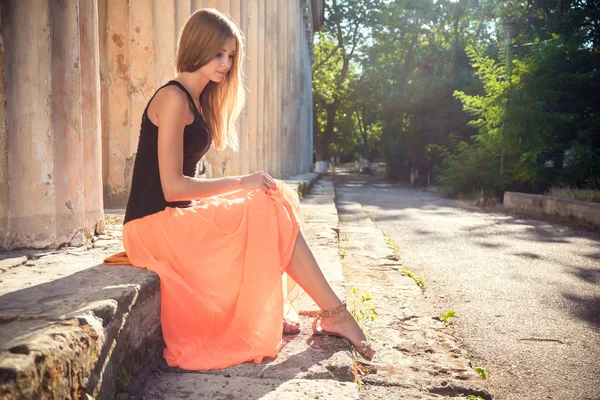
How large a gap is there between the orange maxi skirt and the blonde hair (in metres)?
0.63

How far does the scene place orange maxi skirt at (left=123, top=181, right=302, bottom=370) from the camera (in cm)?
220

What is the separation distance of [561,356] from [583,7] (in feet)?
47.8

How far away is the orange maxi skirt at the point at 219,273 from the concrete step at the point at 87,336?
0.27 feet

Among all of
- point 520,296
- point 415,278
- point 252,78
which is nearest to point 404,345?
point 520,296

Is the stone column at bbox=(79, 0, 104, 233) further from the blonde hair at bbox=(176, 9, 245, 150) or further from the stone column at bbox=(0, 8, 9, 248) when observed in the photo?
the blonde hair at bbox=(176, 9, 245, 150)

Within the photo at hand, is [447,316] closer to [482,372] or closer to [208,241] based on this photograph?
[482,372]

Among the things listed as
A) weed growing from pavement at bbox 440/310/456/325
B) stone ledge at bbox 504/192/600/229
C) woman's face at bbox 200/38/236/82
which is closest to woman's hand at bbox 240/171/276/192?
woman's face at bbox 200/38/236/82

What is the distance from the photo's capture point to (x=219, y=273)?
7.29ft

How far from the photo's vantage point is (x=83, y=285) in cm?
196

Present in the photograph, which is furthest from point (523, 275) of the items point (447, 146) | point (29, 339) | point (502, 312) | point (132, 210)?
point (447, 146)

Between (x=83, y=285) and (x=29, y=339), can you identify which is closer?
(x=29, y=339)

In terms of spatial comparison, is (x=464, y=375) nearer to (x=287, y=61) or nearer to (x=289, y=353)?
(x=289, y=353)

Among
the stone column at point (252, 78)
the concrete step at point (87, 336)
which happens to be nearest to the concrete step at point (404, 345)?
the concrete step at point (87, 336)

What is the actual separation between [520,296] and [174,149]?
2803 mm
